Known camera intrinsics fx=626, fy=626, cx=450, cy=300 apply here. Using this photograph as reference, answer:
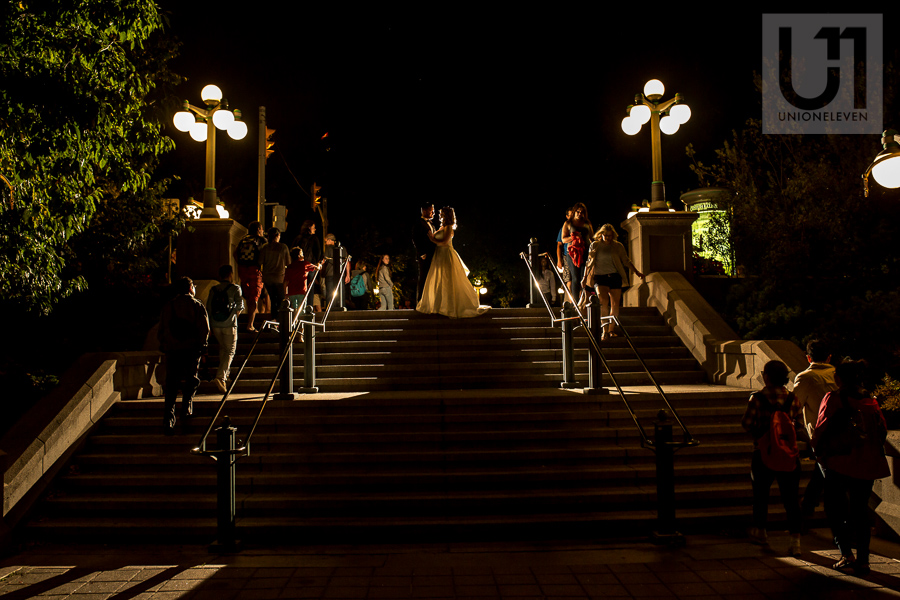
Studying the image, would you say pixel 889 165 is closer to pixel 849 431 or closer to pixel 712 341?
pixel 849 431

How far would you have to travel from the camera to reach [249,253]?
422 inches

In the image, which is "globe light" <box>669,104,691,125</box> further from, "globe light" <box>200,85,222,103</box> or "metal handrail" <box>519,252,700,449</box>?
"globe light" <box>200,85,222,103</box>

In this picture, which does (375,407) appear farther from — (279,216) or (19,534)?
(279,216)

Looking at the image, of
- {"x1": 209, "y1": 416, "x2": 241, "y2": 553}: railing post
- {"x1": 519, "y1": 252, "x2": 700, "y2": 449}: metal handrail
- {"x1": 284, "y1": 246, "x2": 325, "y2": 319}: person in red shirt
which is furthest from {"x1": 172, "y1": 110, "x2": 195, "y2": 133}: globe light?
{"x1": 209, "y1": 416, "x2": 241, "y2": 553}: railing post

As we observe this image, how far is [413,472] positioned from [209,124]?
29.2 ft

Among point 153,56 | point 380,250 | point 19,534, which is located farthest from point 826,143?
point 380,250

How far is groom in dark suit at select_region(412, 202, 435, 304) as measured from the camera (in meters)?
11.1

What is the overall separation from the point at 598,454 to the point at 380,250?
1123 inches

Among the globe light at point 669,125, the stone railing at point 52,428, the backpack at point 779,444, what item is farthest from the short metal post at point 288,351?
the globe light at point 669,125

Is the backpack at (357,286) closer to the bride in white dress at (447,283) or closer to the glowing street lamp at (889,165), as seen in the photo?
the bride in white dress at (447,283)

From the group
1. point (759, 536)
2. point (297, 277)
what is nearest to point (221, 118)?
Result: point (297, 277)

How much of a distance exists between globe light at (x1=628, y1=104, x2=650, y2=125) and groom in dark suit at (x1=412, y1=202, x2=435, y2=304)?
4.59 m

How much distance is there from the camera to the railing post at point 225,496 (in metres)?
5.37

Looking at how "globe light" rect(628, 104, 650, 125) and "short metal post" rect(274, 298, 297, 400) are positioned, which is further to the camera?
"globe light" rect(628, 104, 650, 125)
